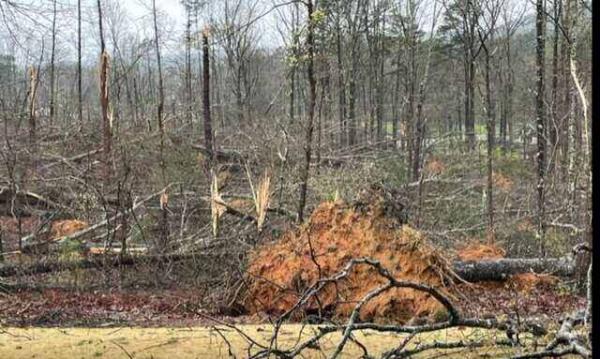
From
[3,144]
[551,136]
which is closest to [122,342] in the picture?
[3,144]

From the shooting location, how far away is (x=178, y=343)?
4324mm

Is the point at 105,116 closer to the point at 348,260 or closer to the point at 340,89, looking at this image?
the point at 348,260

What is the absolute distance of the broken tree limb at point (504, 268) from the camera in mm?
7719

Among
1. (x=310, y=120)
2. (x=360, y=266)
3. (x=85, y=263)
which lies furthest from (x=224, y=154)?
(x=360, y=266)

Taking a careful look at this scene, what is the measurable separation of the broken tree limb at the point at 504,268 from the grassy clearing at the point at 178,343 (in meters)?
3.27

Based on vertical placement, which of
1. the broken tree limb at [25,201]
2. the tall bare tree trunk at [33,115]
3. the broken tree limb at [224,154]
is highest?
the tall bare tree trunk at [33,115]

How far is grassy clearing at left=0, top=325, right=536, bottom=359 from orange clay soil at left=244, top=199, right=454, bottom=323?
1791mm

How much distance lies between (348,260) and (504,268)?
1965mm

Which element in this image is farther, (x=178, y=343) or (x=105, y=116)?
(x=105, y=116)

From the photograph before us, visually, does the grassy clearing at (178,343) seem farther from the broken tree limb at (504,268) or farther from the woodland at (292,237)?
the broken tree limb at (504,268)

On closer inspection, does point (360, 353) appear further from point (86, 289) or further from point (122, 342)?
point (86, 289)

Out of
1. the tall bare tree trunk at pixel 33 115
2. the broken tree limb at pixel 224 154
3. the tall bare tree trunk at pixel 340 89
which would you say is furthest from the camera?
the tall bare tree trunk at pixel 340 89

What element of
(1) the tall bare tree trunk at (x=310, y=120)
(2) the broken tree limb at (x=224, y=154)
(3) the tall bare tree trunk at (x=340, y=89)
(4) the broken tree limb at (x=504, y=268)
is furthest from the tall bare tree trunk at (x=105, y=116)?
(3) the tall bare tree trunk at (x=340, y=89)

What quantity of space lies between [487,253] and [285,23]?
64.8 feet
